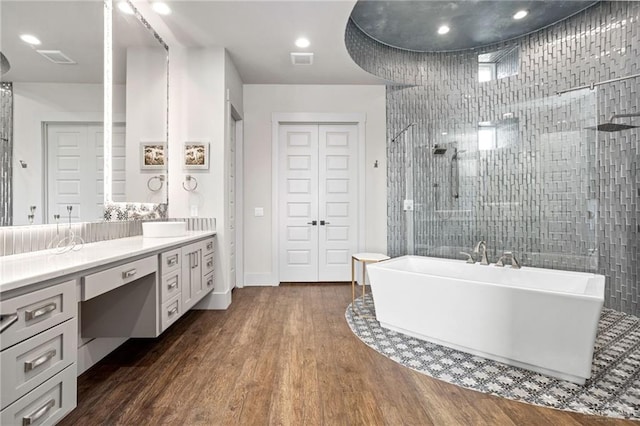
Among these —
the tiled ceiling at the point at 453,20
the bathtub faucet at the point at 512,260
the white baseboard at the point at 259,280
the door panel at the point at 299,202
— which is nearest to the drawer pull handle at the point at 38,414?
the white baseboard at the point at 259,280

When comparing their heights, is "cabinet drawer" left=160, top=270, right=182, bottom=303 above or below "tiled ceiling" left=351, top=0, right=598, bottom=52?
below

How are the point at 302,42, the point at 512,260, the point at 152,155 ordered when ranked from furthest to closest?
the point at 302,42 → the point at 152,155 → the point at 512,260

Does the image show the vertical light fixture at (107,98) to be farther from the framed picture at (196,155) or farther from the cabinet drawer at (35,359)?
the cabinet drawer at (35,359)

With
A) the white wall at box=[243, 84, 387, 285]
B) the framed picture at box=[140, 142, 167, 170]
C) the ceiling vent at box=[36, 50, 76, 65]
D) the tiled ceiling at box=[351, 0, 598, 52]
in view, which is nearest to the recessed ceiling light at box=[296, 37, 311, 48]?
the tiled ceiling at box=[351, 0, 598, 52]

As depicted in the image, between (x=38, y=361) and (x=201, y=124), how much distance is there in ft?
8.22

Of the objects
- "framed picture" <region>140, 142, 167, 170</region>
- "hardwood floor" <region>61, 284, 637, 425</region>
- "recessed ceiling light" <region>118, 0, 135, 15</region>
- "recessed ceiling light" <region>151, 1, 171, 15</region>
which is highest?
"recessed ceiling light" <region>151, 1, 171, 15</region>

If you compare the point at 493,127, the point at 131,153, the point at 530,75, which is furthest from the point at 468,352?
the point at 530,75

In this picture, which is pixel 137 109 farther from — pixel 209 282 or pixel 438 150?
pixel 438 150

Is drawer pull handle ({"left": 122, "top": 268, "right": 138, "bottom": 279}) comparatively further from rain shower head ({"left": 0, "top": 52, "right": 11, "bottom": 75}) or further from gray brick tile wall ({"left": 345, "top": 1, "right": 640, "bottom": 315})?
gray brick tile wall ({"left": 345, "top": 1, "right": 640, "bottom": 315})

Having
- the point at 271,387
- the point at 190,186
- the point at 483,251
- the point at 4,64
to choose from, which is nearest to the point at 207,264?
the point at 190,186

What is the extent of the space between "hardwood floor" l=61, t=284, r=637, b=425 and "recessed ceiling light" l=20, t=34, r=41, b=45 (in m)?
1.97

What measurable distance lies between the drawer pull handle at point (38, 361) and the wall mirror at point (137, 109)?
139 centimetres

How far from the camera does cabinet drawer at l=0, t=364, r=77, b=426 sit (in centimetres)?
97

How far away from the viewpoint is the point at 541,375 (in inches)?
69.6
